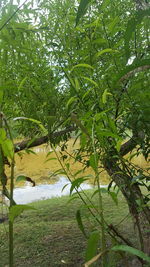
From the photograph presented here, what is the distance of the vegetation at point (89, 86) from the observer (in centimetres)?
40

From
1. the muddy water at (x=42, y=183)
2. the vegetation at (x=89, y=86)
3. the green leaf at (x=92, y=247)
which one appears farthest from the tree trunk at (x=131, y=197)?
the muddy water at (x=42, y=183)

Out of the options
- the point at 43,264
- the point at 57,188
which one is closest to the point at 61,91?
the point at 43,264

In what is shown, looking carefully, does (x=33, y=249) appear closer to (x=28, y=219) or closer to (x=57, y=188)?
(x=28, y=219)

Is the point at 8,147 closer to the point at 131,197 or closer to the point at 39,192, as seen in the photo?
the point at 131,197

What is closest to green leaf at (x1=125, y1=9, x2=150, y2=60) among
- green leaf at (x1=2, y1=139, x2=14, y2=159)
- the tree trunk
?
green leaf at (x1=2, y1=139, x2=14, y2=159)

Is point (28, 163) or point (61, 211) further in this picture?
point (28, 163)

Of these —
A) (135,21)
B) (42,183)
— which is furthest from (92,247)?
(42,183)

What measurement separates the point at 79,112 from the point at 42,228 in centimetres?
206

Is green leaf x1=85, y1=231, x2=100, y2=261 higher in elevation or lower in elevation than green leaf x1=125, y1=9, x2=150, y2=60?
lower

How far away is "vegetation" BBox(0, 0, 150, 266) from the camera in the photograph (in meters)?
0.40

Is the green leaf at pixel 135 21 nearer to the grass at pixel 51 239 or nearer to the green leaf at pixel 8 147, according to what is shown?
the green leaf at pixel 8 147

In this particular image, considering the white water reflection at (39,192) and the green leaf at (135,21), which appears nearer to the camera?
the green leaf at (135,21)

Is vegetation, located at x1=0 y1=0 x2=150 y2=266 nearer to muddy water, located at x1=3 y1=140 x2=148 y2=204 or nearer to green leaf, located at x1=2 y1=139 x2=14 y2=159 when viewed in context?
green leaf, located at x1=2 y1=139 x2=14 y2=159

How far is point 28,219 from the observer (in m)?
3.08
